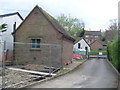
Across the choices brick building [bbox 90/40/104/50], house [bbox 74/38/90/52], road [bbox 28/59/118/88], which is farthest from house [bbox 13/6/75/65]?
brick building [bbox 90/40/104/50]

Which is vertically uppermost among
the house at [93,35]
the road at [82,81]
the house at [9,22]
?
the house at [93,35]

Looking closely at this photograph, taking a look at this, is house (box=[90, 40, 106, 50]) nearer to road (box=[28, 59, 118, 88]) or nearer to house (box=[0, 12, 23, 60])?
house (box=[0, 12, 23, 60])

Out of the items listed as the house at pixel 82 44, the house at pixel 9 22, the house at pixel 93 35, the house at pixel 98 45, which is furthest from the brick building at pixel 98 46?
the house at pixel 9 22

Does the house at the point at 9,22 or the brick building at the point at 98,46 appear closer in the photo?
the house at the point at 9,22

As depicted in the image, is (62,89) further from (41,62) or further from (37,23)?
(37,23)

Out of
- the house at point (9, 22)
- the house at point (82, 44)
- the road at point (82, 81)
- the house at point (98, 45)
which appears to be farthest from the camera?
the house at point (98, 45)

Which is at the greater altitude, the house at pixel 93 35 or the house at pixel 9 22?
the house at pixel 93 35

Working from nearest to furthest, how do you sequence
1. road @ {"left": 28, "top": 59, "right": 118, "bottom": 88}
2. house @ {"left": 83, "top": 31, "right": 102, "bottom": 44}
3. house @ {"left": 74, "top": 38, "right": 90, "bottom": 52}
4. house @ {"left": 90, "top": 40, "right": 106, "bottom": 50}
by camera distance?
1. road @ {"left": 28, "top": 59, "right": 118, "bottom": 88}
2. house @ {"left": 74, "top": 38, "right": 90, "bottom": 52}
3. house @ {"left": 90, "top": 40, "right": 106, "bottom": 50}
4. house @ {"left": 83, "top": 31, "right": 102, "bottom": 44}

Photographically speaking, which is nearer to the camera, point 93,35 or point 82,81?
point 82,81

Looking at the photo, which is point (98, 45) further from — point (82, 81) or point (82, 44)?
point (82, 81)

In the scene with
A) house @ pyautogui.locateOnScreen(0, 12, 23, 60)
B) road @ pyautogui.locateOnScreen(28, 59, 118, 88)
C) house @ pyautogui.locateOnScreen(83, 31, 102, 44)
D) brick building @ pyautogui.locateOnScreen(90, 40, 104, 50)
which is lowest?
road @ pyautogui.locateOnScreen(28, 59, 118, 88)

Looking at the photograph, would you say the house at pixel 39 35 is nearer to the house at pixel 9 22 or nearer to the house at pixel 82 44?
the house at pixel 9 22

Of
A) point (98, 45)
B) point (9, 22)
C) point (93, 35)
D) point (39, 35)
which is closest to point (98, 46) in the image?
point (98, 45)

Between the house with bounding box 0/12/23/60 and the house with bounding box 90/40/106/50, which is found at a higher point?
the house with bounding box 0/12/23/60
